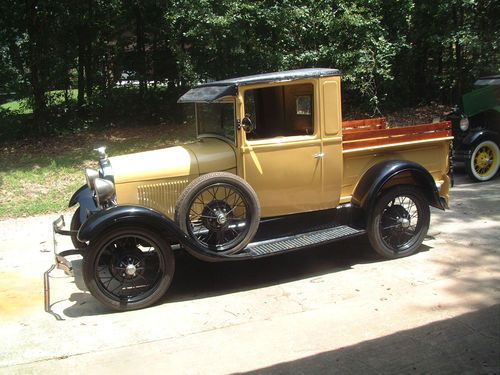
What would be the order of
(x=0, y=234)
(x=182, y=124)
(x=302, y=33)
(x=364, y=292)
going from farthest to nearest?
(x=182, y=124), (x=302, y=33), (x=0, y=234), (x=364, y=292)

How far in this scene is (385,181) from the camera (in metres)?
5.13

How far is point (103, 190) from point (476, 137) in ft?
22.5

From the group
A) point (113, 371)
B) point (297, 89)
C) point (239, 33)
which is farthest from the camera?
point (239, 33)

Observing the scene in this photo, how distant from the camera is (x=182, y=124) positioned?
14.1 m

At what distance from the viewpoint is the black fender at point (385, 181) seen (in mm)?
5129

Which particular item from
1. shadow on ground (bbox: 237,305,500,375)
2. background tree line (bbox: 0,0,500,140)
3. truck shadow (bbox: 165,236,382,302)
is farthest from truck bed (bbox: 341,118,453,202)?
background tree line (bbox: 0,0,500,140)

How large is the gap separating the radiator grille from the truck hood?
75 mm

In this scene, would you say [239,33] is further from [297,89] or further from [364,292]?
[364,292]

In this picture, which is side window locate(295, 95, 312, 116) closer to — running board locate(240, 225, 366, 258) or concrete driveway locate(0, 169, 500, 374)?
running board locate(240, 225, 366, 258)

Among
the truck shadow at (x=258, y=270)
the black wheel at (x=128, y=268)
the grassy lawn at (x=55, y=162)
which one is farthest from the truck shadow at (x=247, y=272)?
the grassy lawn at (x=55, y=162)

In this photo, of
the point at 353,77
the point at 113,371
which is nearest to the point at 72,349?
the point at 113,371

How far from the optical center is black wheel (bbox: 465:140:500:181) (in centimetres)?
888

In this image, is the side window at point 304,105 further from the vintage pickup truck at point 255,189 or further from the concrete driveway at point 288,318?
the concrete driveway at point 288,318

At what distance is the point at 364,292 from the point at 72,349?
8.24ft
